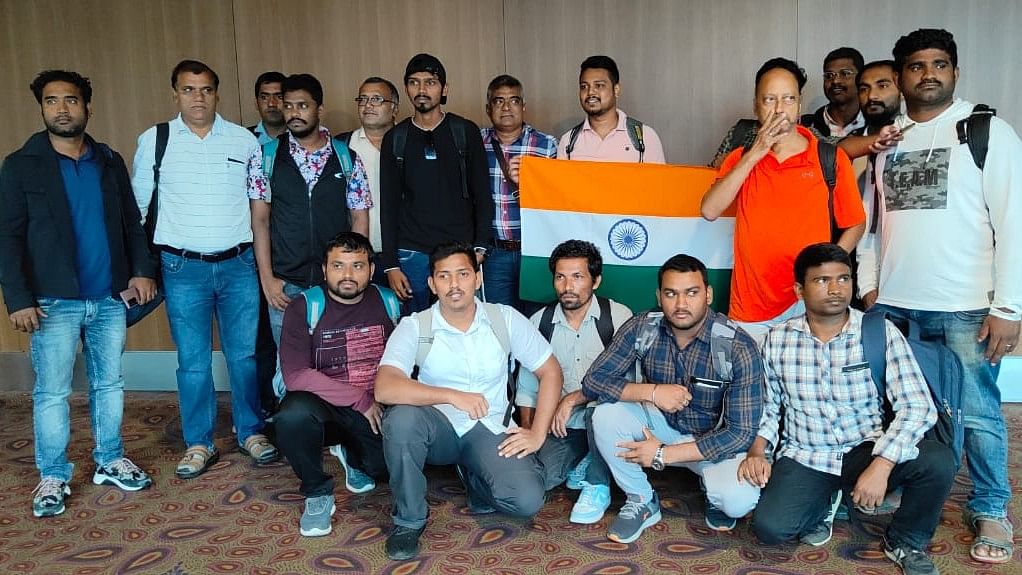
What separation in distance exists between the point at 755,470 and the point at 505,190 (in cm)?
174

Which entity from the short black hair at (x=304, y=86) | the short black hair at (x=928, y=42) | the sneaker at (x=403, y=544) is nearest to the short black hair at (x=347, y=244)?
the short black hair at (x=304, y=86)

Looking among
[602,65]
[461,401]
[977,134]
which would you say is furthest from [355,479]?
[977,134]

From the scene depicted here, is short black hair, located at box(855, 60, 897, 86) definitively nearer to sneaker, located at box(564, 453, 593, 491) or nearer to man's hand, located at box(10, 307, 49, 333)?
sneaker, located at box(564, 453, 593, 491)

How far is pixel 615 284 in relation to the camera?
367cm

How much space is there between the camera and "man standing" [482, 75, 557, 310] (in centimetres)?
369

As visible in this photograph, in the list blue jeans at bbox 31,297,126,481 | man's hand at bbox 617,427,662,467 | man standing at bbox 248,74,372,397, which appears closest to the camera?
man's hand at bbox 617,427,662,467

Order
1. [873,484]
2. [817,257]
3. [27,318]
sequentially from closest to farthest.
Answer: [873,484] → [817,257] → [27,318]

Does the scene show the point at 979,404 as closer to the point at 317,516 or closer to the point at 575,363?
the point at 575,363

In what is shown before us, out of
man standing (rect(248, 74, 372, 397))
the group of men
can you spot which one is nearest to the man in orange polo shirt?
the group of men

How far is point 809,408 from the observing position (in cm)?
264

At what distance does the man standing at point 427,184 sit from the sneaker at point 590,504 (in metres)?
1.21

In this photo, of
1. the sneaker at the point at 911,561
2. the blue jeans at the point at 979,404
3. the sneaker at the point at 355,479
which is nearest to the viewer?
the sneaker at the point at 911,561

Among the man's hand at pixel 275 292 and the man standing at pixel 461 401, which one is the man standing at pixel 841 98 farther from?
the man's hand at pixel 275 292

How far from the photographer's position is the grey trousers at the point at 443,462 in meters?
2.72
